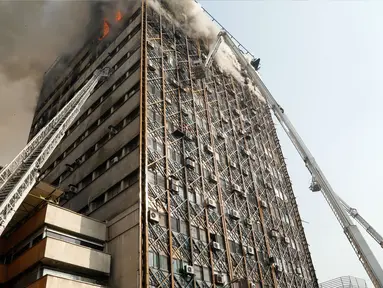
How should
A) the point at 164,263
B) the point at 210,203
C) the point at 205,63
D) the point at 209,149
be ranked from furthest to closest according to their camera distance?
the point at 205,63, the point at 209,149, the point at 210,203, the point at 164,263

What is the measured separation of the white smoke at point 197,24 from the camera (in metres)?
40.8

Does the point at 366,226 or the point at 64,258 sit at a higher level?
the point at 366,226

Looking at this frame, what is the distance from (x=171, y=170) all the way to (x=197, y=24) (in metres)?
22.7

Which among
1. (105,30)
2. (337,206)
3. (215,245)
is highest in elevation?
(105,30)

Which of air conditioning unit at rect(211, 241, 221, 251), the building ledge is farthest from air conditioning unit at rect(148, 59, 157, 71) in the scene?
the building ledge

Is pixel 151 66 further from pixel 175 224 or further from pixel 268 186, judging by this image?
pixel 268 186

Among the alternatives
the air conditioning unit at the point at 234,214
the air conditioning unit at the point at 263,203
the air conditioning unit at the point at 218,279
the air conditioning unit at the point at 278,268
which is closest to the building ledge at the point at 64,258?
the air conditioning unit at the point at 218,279

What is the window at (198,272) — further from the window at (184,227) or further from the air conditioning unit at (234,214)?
the air conditioning unit at (234,214)

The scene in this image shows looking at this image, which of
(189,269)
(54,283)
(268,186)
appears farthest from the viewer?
(268,186)

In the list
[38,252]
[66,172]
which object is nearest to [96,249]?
[38,252]

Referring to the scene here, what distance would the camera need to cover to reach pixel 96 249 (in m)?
23.2

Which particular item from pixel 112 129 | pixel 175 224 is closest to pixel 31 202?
pixel 112 129

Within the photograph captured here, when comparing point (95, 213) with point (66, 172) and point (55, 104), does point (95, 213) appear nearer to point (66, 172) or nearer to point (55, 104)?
point (66, 172)

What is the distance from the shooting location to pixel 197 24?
142ft
